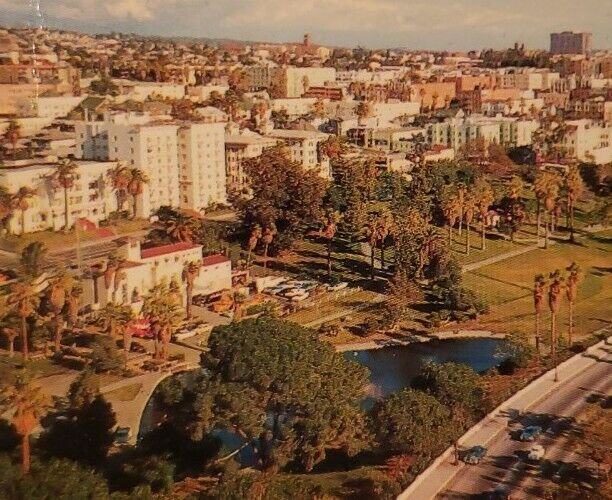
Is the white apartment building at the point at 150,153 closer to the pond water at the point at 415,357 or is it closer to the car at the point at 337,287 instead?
the car at the point at 337,287

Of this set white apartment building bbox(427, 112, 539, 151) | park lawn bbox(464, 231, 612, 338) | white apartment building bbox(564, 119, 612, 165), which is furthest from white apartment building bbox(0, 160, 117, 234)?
white apartment building bbox(564, 119, 612, 165)

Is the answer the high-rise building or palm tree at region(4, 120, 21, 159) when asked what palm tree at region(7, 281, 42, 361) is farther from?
the high-rise building

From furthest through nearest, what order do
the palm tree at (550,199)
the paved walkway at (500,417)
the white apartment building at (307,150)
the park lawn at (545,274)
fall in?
the white apartment building at (307,150), the palm tree at (550,199), the park lawn at (545,274), the paved walkway at (500,417)

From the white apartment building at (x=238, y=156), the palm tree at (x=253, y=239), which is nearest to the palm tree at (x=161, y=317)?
the palm tree at (x=253, y=239)

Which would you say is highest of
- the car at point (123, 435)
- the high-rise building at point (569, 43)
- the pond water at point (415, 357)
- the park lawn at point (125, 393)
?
the high-rise building at point (569, 43)

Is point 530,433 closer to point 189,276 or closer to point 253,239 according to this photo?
point 189,276

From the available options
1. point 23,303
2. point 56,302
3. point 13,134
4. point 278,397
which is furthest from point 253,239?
point 278,397
